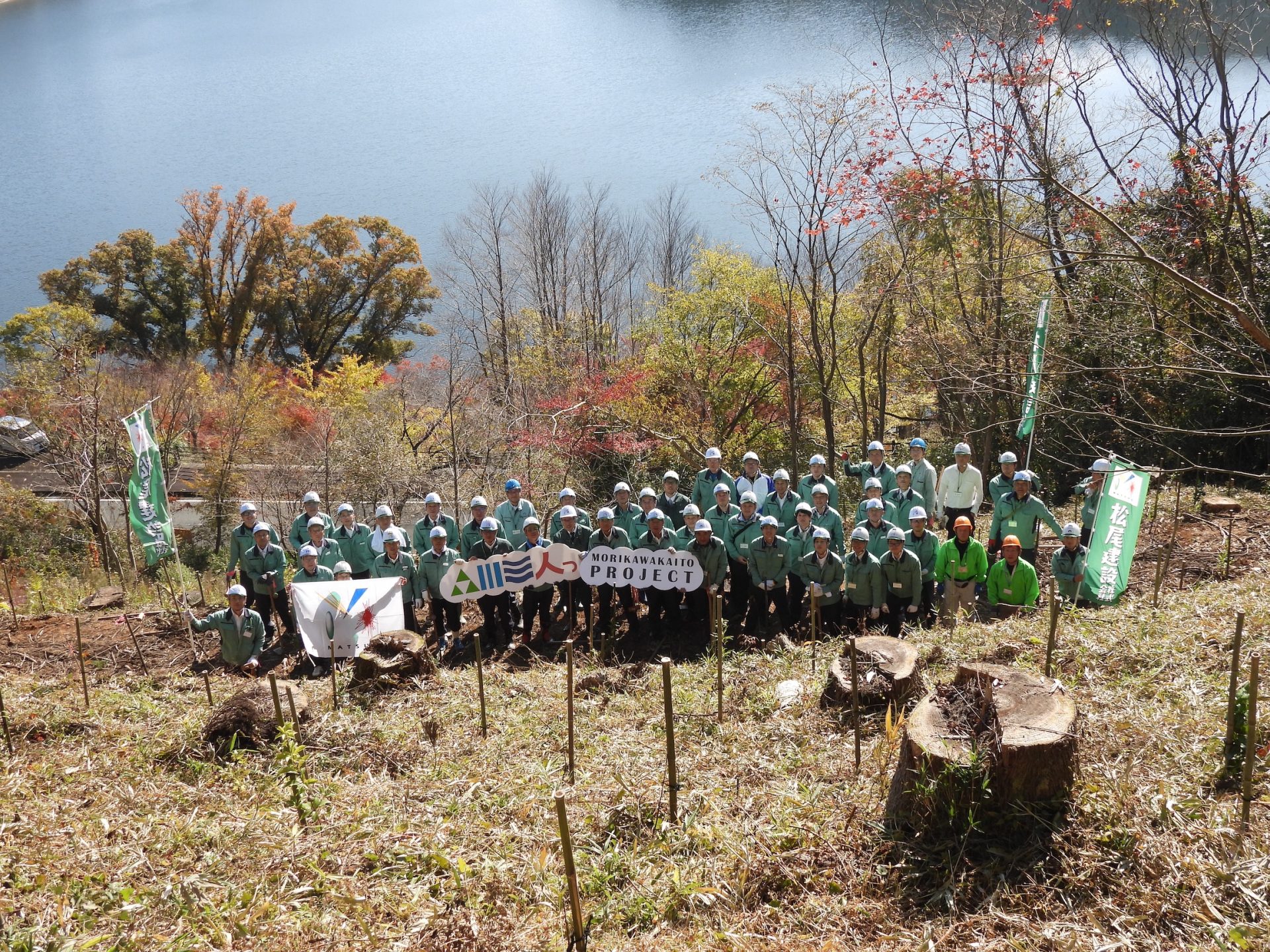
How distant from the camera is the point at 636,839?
4.94 m

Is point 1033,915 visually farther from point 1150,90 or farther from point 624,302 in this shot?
point 624,302

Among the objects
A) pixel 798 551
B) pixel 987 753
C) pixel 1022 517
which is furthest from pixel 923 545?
pixel 987 753

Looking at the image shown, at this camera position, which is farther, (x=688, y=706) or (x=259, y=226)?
(x=259, y=226)

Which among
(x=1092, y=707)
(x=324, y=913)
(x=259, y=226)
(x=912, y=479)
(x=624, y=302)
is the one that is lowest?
(x=324, y=913)

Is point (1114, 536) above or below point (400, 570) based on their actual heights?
above

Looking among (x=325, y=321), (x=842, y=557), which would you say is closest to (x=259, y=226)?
(x=325, y=321)

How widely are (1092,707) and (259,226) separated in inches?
1732

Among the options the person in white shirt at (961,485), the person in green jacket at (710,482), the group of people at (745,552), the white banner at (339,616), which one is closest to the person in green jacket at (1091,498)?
the group of people at (745,552)

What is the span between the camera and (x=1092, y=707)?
5570 millimetres

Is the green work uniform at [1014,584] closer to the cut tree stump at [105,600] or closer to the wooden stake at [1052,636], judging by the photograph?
the wooden stake at [1052,636]

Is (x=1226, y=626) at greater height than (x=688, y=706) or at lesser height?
greater

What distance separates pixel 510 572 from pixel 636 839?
18.0 feet

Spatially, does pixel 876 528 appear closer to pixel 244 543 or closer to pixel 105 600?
pixel 244 543

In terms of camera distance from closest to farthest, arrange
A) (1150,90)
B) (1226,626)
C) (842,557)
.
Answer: (1226,626) → (842,557) → (1150,90)
